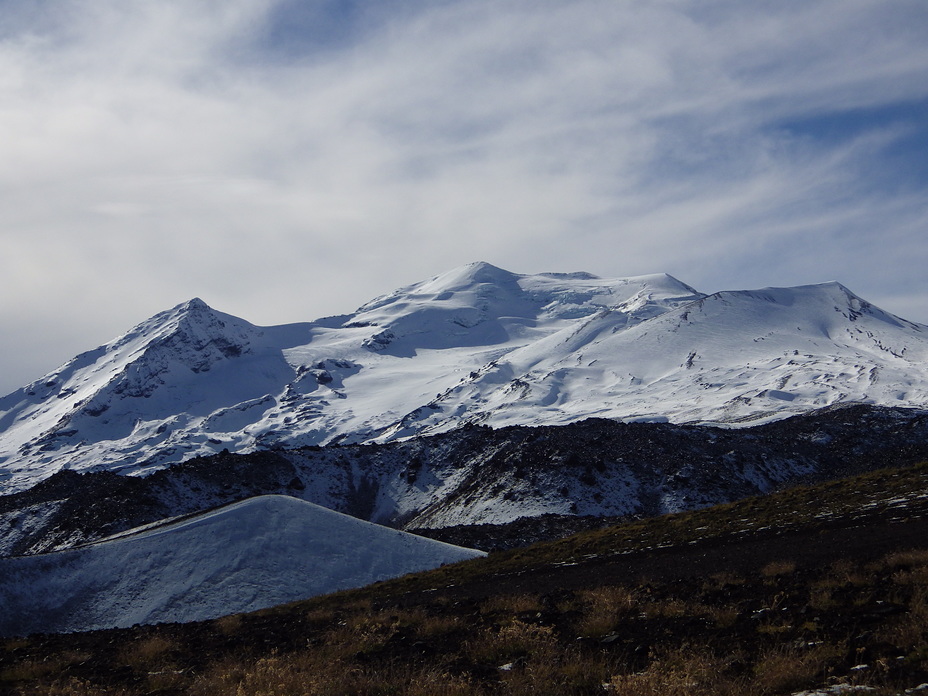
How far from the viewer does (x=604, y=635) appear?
13.8 meters

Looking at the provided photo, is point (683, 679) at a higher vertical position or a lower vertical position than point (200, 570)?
higher

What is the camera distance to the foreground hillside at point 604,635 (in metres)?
10.4

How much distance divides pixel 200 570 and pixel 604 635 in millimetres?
22945

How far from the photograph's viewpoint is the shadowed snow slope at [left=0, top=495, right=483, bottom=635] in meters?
29.9

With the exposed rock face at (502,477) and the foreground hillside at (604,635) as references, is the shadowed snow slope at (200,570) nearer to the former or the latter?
the foreground hillside at (604,635)

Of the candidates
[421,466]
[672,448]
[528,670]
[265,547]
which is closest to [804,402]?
[672,448]

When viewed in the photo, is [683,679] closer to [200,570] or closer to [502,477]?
[200,570]

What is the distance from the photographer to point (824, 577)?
16188 mm

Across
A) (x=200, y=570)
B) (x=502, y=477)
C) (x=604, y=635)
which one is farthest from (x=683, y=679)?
(x=502, y=477)

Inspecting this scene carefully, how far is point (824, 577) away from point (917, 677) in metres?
7.46

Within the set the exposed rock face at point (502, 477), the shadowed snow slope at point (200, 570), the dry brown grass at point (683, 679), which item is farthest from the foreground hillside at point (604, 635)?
the exposed rock face at point (502, 477)

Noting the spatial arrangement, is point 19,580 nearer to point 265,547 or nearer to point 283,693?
point 265,547

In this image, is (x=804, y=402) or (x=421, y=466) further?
(x=804, y=402)

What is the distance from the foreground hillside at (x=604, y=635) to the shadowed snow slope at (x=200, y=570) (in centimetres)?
602
